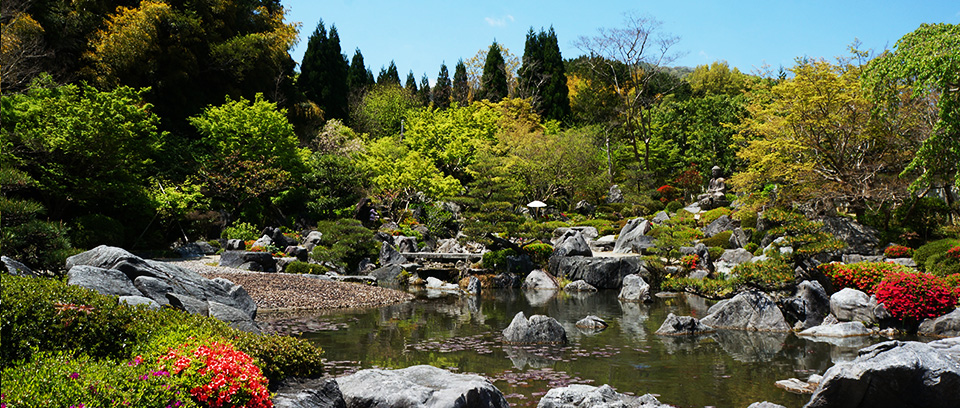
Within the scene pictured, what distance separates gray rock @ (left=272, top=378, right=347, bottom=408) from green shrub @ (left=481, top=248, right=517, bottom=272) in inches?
623

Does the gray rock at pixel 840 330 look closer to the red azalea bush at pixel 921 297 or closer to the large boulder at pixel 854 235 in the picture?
the red azalea bush at pixel 921 297

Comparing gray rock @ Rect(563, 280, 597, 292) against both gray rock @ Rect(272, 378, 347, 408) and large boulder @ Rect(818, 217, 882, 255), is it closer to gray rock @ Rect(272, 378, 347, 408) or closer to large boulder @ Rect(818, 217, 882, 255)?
large boulder @ Rect(818, 217, 882, 255)

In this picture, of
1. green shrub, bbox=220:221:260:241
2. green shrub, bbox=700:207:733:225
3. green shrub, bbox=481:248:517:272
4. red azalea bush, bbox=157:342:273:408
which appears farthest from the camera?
green shrub, bbox=700:207:733:225

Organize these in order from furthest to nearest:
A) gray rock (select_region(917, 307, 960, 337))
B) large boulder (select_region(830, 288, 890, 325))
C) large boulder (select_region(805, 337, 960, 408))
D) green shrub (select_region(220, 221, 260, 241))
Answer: green shrub (select_region(220, 221, 260, 241)) → large boulder (select_region(830, 288, 890, 325)) → gray rock (select_region(917, 307, 960, 337)) → large boulder (select_region(805, 337, 960, 408))

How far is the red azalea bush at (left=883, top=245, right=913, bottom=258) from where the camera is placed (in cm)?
1867

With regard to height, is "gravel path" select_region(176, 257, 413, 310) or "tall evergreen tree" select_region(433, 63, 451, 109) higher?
"tall evergreen tree" select_region(433, 63, 451, 109)

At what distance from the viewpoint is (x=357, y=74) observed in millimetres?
55875

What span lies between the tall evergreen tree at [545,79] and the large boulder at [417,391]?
43.5 meters

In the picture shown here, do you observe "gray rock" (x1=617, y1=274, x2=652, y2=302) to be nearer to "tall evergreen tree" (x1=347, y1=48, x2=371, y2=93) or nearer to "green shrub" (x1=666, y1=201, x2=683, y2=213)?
Result: "green shrub" (x1=666, y1=201, x2=683, y2=213)

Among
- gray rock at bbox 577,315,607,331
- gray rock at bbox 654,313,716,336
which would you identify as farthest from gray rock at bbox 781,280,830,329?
gray rock at bbox 577,315,607,331

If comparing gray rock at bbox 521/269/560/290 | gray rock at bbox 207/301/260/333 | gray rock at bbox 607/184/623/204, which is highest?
gray rock at bbox 607/184/623/204

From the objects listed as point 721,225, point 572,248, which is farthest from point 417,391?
point 721,225

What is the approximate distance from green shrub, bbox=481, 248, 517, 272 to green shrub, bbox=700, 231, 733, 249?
986 cm

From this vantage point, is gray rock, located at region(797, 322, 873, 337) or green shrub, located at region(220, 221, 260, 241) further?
green shrub, located at region(220, 221, 260, 241)
